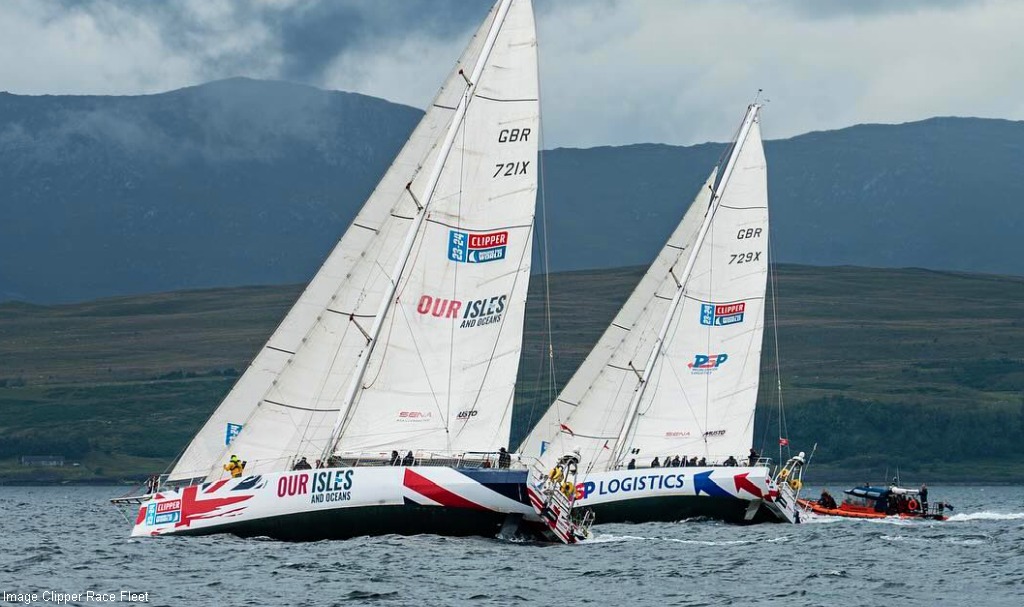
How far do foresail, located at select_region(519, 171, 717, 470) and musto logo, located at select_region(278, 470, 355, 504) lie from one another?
2258 centimetres

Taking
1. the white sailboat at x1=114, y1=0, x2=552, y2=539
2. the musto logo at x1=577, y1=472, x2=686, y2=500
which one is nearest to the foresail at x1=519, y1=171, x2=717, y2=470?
the musto logo at x1=577, y1=472, x2=686, y2=500

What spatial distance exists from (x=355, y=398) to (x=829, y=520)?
105 ft

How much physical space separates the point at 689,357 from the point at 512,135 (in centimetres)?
2080

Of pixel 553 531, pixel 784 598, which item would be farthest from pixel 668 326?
pixel 784 598

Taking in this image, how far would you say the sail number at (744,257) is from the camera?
236 ft

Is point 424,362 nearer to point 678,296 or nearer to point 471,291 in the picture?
point 471,291

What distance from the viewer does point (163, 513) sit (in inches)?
2034

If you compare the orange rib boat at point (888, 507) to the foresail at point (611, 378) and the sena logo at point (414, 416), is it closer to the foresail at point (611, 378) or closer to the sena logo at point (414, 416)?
the foresail at point (611, 378)

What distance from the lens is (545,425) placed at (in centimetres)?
7206

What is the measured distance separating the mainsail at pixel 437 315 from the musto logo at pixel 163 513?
4.30 feet

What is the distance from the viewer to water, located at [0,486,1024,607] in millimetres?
40812

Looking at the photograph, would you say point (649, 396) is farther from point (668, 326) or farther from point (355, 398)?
point (355, 398)

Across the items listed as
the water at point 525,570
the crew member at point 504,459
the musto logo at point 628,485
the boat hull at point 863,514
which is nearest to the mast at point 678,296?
the musto logo at point 628,485

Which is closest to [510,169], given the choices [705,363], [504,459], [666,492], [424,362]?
[424,362]
